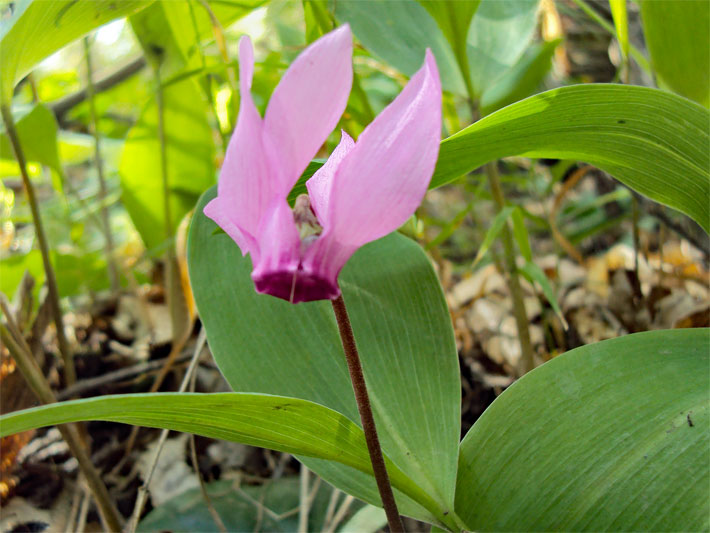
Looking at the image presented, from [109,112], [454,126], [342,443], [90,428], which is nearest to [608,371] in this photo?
[342,443]

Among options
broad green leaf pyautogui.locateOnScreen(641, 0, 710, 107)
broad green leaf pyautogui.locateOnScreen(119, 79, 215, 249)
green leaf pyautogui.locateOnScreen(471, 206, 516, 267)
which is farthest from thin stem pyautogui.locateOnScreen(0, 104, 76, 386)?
broad green leaf pyautogui.locateOnScreen(641, 0, 710, 107)

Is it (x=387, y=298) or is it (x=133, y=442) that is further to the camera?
(x=133, y=442)

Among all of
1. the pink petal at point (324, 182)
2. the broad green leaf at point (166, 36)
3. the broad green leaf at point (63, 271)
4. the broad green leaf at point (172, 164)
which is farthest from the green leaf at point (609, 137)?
the broad green leaf at point (63, 271)

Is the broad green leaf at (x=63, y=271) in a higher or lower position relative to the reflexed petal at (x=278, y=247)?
lower

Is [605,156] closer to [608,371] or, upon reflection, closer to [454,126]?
[608,371]

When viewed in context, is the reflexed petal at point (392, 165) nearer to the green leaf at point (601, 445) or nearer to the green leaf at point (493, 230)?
the green leaf at point (601, 445)
